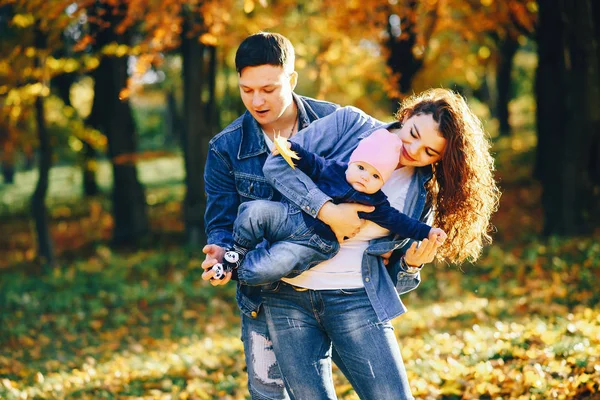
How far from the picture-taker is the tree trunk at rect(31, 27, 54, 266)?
11.6 metres

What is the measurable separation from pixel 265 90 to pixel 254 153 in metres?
0.33

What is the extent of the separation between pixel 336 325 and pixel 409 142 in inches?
34.9

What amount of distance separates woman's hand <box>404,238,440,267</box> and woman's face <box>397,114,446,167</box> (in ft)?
1.22

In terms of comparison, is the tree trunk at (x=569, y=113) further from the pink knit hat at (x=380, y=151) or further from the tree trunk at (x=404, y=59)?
the pink knit hat at (x=380, y=151)

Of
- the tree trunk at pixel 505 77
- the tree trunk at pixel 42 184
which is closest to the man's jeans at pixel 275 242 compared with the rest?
the tree trunk at pixel 42 184

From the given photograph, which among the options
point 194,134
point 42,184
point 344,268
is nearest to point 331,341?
point 344,268

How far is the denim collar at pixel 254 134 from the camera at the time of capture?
3.24 m

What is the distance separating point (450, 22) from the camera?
12891 mm

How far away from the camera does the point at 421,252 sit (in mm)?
2963

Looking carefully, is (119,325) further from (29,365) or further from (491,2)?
(491,2)

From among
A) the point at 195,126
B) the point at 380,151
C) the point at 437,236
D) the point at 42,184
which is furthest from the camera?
the point at 195,126

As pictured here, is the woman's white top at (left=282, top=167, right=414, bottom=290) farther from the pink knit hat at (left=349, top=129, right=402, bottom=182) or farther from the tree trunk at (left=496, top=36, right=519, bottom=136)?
the tree trunk at (left=496, top=36, right=519, bottom=136)

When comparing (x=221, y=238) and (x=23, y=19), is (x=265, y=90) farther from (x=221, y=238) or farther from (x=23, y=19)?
(x=23, y=19)

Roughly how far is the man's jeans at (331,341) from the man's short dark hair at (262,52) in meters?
1.03
